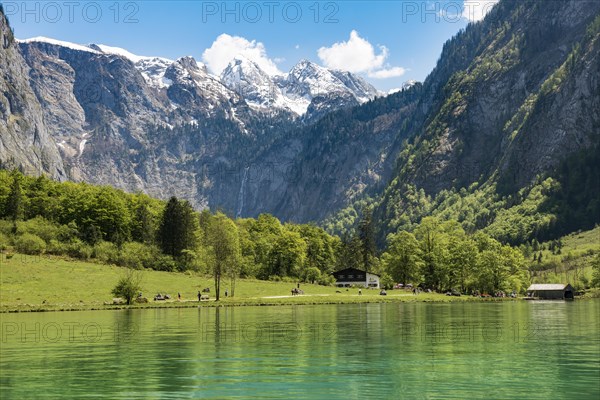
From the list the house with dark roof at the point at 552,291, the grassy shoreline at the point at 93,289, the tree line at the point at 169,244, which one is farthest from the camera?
the house with dark roof at the point at 552,291

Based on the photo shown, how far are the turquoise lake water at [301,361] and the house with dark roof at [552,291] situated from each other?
466 feet

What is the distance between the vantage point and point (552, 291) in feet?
639

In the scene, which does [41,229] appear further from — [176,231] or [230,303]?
[230,303]

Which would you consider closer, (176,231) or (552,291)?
(176,231)

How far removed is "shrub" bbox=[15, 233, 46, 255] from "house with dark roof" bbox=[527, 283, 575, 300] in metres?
140

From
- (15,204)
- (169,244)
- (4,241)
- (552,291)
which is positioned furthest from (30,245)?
(552,291)

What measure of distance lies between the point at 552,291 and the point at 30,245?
147612mm

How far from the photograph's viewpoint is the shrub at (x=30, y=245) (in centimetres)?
13775

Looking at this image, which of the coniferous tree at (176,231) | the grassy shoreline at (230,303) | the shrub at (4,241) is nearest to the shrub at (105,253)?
the shrub at (4,241)

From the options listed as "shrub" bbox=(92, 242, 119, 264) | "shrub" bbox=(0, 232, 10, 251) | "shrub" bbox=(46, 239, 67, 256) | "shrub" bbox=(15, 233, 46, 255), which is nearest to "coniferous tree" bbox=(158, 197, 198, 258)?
"shrub" bbox=(92, 242, 119, 264)

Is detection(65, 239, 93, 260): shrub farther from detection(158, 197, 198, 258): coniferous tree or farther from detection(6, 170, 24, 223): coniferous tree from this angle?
detection(158, 197, 198, 258): coniferous tree

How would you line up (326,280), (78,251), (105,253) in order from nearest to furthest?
(78,251) < (105,253) < (326,280)

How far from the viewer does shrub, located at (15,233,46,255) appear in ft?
452

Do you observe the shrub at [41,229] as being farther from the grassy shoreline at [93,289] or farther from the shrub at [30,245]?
the grassy shoreline at [93,289]
